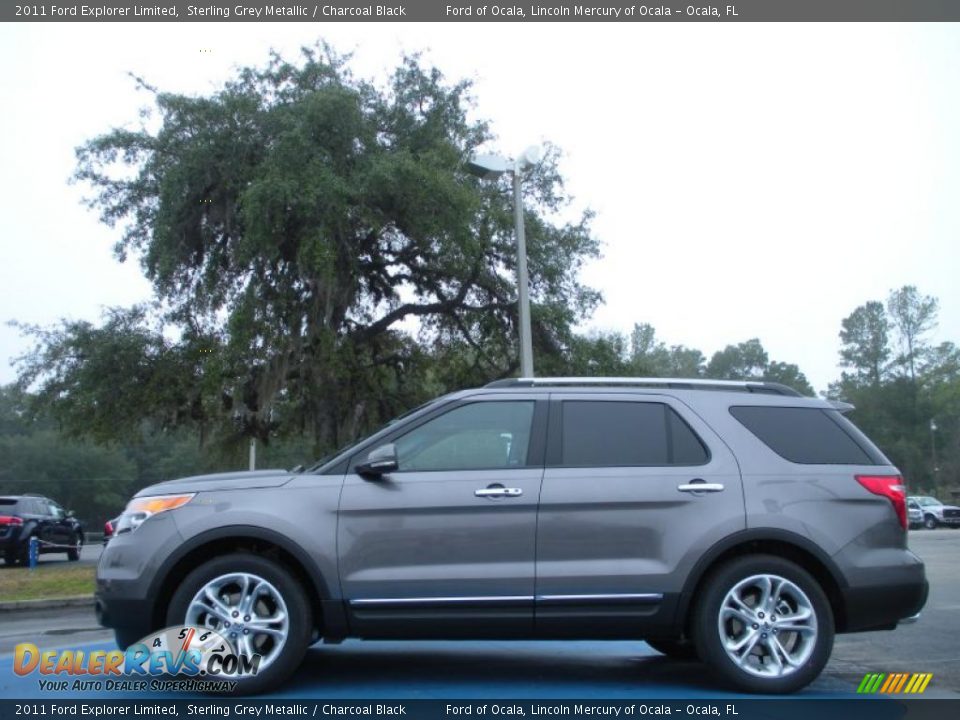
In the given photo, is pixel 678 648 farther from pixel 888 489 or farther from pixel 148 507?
pixel 148 507

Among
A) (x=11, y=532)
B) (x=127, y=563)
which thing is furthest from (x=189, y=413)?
(x=127, y=563)

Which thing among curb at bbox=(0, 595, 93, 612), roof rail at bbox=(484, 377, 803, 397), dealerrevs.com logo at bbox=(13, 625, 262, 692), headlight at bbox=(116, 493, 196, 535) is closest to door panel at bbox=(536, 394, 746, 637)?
roof rail at bbox=(484, 377, 803, 397)

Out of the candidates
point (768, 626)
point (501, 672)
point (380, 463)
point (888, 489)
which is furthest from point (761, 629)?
point (380, 463)

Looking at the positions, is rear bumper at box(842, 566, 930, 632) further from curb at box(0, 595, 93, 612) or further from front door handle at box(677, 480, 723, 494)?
curb at box(0, 595, 93, 612)

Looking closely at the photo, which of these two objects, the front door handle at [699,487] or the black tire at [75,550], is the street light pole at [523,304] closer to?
the front door handle at [699,487]

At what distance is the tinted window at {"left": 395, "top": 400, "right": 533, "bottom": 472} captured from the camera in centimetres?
602

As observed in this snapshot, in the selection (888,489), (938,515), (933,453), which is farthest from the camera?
(933,453)

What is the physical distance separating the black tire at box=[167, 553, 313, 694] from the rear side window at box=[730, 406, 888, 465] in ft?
9.66

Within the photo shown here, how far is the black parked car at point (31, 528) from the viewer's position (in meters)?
20.9

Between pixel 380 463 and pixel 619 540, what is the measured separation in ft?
4.82

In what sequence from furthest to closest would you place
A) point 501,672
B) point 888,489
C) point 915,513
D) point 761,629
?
point 915,513 → point 501,672 → point 888,489 → point 761,629

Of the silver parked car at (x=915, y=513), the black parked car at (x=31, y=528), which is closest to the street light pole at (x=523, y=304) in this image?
the black parked car at (x=31, y=528)

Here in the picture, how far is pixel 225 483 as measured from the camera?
235 inches

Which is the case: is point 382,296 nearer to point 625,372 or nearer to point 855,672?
point 625,372
